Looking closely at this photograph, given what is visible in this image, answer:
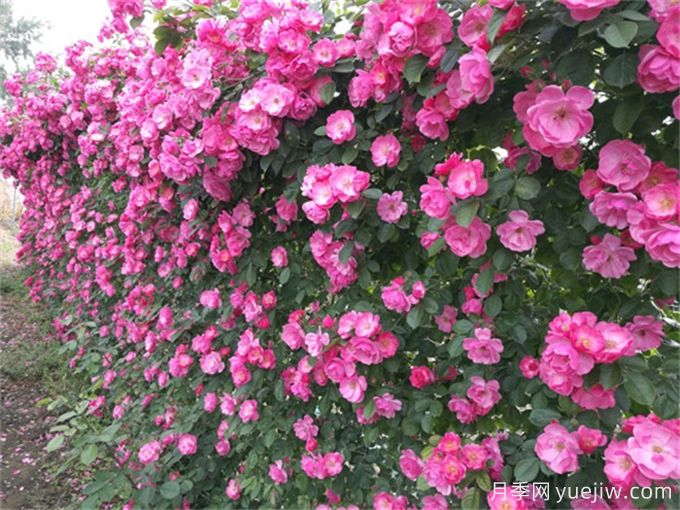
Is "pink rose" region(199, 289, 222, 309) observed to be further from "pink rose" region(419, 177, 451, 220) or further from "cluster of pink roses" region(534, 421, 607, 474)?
"cluster of pink roses" region(534, 421, 607, 474)

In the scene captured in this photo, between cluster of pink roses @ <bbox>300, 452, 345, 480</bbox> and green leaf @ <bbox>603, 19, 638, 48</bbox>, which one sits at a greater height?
green leaf @ <bbox>603, 19, 638, 48</bbox>

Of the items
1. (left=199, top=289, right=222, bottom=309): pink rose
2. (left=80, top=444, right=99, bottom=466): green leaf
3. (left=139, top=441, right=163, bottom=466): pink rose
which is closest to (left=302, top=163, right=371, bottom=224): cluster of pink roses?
(left=199, top=289, right=222, bottom=309): pink rose

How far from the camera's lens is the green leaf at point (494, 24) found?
30.4 inches

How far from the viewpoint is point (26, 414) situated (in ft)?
10.4

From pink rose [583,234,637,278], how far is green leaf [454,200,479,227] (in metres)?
0.21

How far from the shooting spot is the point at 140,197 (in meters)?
1.91

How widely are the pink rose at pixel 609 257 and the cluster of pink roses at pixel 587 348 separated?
0.10m

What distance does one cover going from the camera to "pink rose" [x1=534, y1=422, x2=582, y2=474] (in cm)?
87

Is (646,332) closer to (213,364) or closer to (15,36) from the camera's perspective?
(213,364)

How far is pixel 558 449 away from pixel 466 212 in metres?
0.48

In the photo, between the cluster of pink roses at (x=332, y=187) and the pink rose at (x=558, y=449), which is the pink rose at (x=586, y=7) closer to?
the cluster of pink roses at (x=332, y=187)

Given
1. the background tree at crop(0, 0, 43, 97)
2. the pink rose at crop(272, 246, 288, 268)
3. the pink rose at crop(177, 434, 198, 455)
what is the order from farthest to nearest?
the background tree at crop(0, 0, 43, 97)
the pink rose at crop(177, 434, 198, 455)
the pink rose at crop(272, 246, 288, 268)

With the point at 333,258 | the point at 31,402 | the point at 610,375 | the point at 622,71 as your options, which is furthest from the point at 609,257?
the point at 31,402

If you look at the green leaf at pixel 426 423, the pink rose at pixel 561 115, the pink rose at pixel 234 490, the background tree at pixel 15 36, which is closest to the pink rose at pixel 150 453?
the pink rose at pixel 234 490
